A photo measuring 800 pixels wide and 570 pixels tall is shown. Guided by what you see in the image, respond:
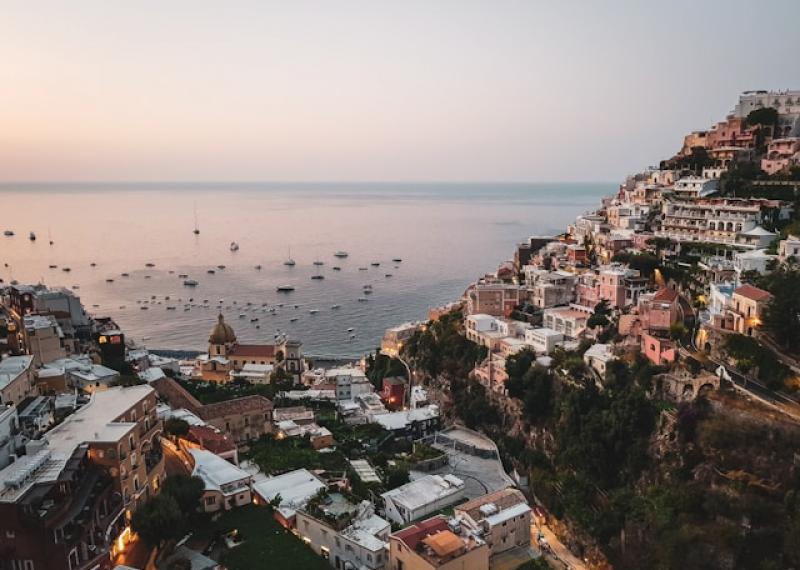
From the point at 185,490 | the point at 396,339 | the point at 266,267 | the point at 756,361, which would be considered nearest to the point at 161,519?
the point at 185,490

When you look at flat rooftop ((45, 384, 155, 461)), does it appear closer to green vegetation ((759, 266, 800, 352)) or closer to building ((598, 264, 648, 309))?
green vegetation ((759, 266, 800, 352))

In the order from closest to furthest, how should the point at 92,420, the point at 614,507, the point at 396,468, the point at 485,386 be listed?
the point at 92,420 < the point at 614,507 < the point at 396,468 < the point at 485,386

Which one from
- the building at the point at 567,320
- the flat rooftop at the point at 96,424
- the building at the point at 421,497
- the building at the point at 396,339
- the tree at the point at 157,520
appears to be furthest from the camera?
the building at the point at 396,339

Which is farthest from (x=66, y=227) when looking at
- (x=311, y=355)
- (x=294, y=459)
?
(x=294, y=459)

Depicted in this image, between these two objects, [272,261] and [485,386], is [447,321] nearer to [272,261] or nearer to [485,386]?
[485,386]

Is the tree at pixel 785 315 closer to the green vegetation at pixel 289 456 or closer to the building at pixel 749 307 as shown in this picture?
the building at pixel 749 307

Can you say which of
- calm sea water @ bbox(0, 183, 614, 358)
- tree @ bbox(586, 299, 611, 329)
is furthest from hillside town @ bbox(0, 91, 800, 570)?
calm sea water @ bbox(0, 183, 614, 358)

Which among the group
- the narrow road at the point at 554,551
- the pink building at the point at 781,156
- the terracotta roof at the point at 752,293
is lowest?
the narrow road at the point at 554,551

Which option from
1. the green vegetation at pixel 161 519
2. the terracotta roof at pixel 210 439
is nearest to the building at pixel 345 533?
the green vegetation at pixel 161 519
